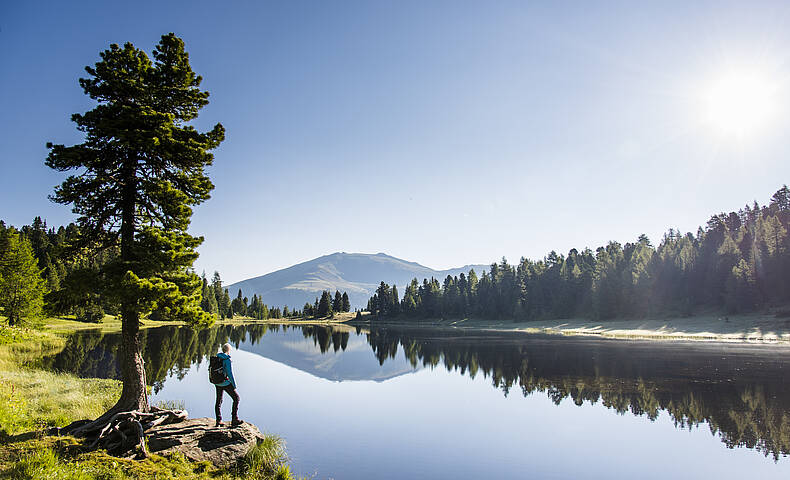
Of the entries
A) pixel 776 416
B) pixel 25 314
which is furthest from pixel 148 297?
pixel 25 314

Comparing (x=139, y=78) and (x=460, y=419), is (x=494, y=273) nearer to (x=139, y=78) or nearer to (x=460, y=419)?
(x=460, y=419)

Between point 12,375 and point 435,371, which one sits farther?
point 435,371

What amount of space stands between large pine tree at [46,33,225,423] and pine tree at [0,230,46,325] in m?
45.5

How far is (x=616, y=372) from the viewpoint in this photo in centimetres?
3825

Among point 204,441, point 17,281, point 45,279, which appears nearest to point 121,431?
point 204,441

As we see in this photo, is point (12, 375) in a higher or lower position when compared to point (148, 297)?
lower

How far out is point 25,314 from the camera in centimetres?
5481

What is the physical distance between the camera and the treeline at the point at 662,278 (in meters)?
80.9

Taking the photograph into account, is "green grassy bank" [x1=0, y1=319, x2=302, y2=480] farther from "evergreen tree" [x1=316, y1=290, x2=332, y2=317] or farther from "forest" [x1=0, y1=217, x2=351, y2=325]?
"evergreen tree" [x1=316, y1=290, x2=332, y2=317]

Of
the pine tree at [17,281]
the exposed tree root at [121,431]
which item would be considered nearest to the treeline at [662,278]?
the exposed tree root at [121,431]

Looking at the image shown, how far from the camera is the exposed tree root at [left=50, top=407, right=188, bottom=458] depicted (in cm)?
1238

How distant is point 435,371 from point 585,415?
2063cm

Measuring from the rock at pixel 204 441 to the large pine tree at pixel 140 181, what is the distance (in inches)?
115

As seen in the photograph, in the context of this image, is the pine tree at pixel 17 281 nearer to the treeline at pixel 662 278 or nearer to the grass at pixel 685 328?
the grass at pixel 685 328
